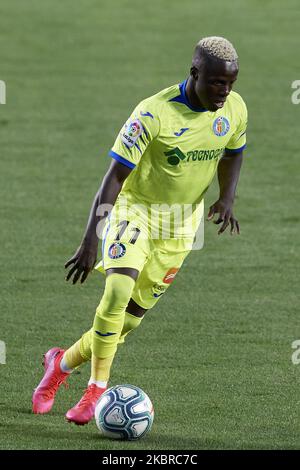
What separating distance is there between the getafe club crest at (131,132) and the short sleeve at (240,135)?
0.85 metres

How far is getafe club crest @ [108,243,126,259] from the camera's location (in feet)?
24.7

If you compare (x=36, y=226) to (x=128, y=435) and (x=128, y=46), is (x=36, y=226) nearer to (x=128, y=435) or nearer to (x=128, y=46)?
(x=128, y=435)

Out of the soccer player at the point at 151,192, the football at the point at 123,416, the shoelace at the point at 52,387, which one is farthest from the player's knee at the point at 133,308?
the football at the point at 123,416

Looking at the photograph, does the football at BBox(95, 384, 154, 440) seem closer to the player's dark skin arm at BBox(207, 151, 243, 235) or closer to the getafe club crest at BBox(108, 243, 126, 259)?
the getafe club crest at BBox(108, 243, 126, 259)

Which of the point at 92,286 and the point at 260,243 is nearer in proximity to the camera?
the point at 92,286

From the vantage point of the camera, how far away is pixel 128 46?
22.8 metres

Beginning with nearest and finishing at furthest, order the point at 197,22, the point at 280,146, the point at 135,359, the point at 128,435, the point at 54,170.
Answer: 1. the point at 128,435
2. the point at 135,359
3. the point at 54,170
4. the point at 280,146
5. the point at 197,22

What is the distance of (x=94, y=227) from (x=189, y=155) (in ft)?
2.85

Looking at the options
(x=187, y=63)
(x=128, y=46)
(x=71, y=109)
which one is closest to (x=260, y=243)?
(x=71, y=109)

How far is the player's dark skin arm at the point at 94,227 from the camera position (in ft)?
23.8

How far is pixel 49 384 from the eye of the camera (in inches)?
314

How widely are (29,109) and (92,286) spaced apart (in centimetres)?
792

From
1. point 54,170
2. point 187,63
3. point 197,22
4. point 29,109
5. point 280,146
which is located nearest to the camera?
point 54,170

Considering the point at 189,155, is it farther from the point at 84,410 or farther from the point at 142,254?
the point at 84,410
